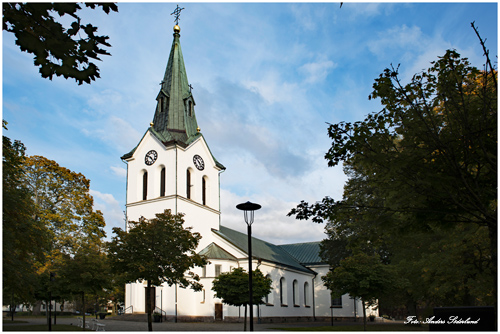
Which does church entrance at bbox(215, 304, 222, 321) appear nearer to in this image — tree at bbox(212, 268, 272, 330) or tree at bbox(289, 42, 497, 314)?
tree at bbox(212, 268, 272, 330)

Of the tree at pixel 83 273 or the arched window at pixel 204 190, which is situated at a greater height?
the arched window at pixel 204 190

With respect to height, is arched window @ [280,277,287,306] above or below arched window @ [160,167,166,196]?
below

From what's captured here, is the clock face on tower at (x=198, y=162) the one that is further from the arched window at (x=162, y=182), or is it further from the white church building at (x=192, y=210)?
the arched window at (x=162, y=182)

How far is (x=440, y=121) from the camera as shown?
8.97 meters

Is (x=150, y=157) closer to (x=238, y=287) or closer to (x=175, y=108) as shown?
(x=175, y=108)

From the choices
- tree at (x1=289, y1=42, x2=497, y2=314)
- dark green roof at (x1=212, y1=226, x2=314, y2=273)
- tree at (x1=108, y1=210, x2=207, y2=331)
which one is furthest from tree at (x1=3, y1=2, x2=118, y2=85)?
dark green roof at (x1=212, y1=226, x2=314, y2=273)

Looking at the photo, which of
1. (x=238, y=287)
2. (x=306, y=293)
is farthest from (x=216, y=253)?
(x=306, y=293)

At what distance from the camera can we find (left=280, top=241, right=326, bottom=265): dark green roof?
155 feet

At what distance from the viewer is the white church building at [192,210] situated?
31.8 metres

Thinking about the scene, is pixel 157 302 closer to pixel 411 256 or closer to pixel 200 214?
pixel 200 214

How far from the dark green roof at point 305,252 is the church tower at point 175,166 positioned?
14226 mm

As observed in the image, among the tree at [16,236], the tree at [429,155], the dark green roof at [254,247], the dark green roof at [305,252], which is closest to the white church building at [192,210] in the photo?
the dark green roof at [254,247]

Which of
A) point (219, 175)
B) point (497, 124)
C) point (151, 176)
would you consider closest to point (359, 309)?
point (219, 175)

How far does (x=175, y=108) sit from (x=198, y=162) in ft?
18.6
